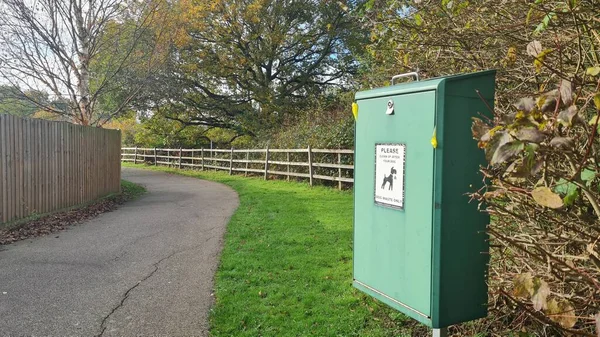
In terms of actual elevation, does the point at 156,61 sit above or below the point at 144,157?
above

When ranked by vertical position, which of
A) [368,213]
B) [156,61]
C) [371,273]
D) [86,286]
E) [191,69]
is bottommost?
[86,286]

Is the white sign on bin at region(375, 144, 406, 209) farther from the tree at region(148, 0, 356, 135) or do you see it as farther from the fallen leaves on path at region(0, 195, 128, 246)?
the tree at region(148, 0, 356, 135)

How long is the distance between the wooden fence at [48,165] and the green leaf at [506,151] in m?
8.92

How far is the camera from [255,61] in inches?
1018

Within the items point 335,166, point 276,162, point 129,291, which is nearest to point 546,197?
point 129,291

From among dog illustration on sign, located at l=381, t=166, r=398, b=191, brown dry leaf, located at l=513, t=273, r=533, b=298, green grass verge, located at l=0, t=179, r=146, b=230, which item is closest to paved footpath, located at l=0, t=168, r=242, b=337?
green grass verge, located at l=0, t=179, r=146, b=230

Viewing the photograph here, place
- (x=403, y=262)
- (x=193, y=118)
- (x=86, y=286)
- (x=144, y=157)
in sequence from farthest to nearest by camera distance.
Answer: (x=144, y=157), (x=193, y=118), (x=86, y=286), (x=403, y=262)

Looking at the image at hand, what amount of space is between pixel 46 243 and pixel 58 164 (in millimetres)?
3456

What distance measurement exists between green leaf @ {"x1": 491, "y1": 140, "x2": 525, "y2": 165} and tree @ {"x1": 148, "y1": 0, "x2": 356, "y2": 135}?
2316cm

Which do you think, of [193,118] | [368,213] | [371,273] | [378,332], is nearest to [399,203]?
[368,213]

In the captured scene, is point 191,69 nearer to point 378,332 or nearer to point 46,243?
point 46,243

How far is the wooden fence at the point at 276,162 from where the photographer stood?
14.2 m

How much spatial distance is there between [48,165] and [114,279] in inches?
220

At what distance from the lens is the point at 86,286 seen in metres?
5.04
